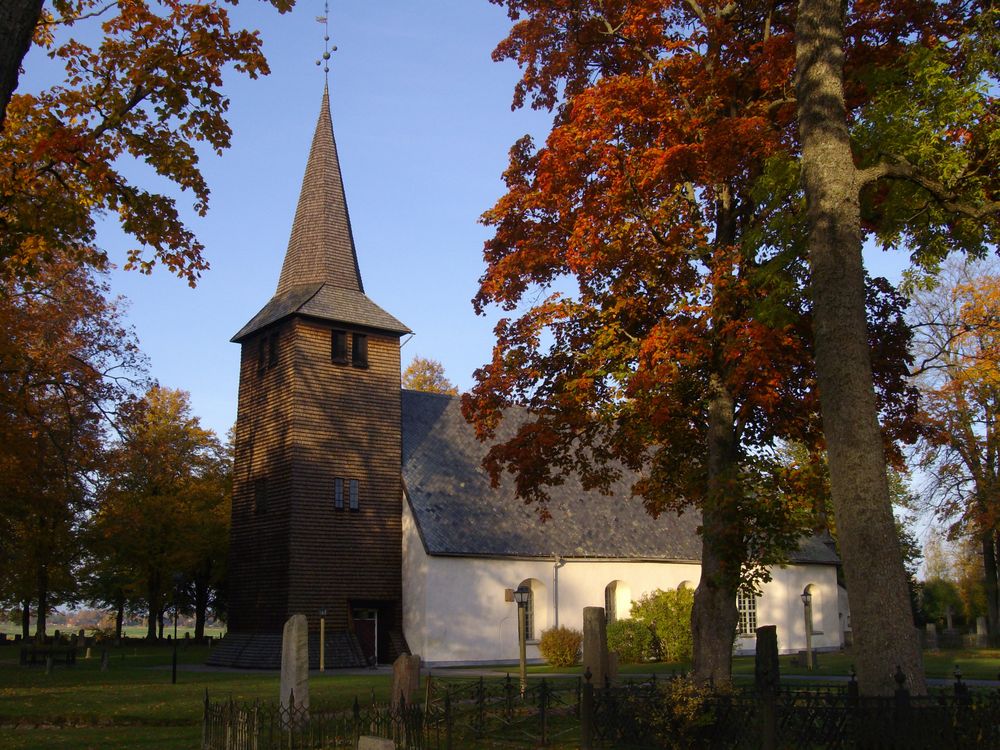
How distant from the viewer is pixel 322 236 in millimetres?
35562

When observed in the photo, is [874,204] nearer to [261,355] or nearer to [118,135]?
[118,135]

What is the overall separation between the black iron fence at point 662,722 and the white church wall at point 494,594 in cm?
1605

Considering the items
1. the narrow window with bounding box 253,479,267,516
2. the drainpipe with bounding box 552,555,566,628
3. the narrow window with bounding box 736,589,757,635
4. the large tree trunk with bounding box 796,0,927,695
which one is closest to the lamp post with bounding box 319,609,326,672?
the narrow window with bounding box 253,479,267,516

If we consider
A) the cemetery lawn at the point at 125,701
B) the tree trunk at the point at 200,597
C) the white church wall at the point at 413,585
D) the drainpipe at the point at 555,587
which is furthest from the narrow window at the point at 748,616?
the tree trunk at the point at 200,597

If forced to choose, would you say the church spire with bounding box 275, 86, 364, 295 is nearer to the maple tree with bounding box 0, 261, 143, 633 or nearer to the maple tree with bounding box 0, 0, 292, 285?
the maple tree with bounding box 0, 261, 143, 633

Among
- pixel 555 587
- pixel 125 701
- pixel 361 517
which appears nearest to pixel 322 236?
pixel 361 517

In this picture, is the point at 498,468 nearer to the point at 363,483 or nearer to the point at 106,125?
the point at 106,125

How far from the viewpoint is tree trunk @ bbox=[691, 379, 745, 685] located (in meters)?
15.1

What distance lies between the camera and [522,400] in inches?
699

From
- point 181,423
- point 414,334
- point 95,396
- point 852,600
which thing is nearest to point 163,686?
point 95,396

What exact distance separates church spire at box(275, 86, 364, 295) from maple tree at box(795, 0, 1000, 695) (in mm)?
23941

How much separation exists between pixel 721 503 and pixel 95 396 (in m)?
18.6

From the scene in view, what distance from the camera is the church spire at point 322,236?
35312 millimetres

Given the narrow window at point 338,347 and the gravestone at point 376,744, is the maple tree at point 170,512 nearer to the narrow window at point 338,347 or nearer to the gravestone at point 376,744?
the narrow window at point 338,347
